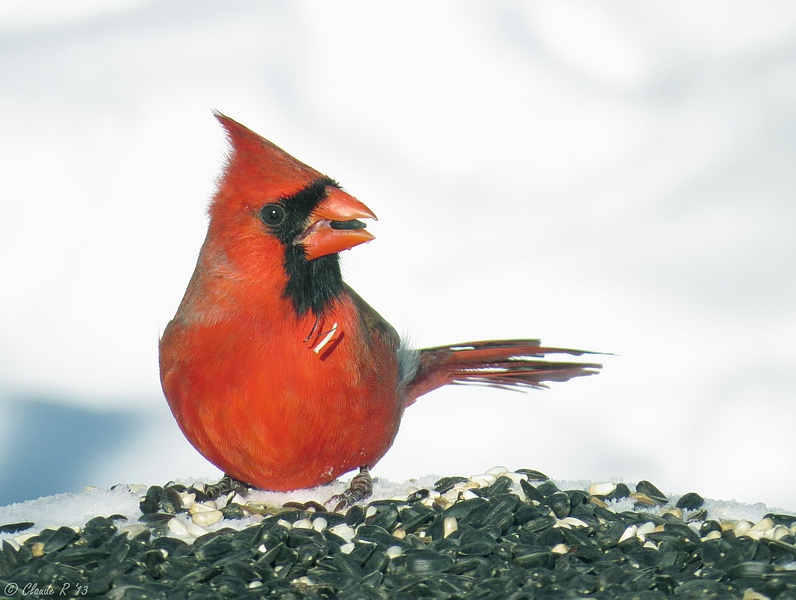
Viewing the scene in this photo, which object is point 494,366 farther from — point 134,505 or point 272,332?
point 134,505

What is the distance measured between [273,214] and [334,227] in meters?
0.14

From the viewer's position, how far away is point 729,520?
267 centimetres

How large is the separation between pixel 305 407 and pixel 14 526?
773 millimetres

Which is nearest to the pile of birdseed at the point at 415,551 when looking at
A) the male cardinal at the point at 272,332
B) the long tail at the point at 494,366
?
the male cardinal at the point at 272,332

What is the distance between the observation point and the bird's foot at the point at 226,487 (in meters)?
2.84

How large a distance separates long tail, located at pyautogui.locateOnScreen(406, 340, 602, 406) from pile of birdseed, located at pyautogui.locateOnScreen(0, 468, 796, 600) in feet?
1.33

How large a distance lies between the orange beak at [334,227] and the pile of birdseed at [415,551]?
2.05 feet

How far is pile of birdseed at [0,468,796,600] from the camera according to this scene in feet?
7.04

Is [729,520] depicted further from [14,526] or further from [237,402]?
[14,526]

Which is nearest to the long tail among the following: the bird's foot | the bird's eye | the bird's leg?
the bird's leg

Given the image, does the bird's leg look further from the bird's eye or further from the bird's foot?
the bird's eye

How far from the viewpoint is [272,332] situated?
8.08 ft

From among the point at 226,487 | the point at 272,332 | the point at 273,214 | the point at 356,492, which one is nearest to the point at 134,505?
the point at 226,487

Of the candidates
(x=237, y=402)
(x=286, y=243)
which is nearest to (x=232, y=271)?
(x=286, y=243)
